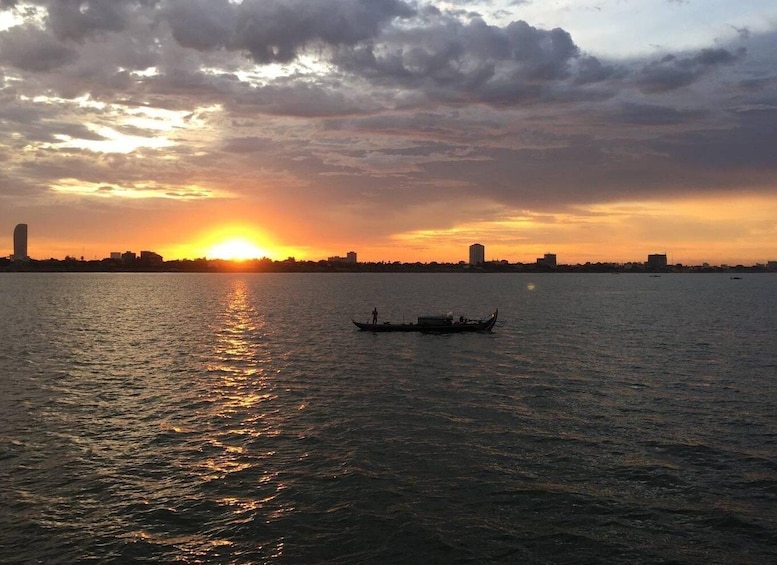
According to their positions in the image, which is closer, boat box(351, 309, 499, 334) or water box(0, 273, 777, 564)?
water box(0, 273, 777, 564)

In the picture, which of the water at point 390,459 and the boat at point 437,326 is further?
the boat at point 437,326

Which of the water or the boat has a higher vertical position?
the boat

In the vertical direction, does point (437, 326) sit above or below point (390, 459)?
above

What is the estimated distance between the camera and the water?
2147cm

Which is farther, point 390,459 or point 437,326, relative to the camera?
point 437,326

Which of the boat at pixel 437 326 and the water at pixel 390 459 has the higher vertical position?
the boat at pixel 437 326

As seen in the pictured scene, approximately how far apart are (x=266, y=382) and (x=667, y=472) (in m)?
33.8

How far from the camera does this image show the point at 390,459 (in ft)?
98.3

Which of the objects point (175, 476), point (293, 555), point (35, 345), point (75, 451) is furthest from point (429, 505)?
point (35, 345)

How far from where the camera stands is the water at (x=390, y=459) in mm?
21469

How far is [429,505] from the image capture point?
24312 mm

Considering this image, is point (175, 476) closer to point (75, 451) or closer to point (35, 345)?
point (75, 451)

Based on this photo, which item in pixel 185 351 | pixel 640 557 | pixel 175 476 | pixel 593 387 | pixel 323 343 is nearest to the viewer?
pixel 640 557

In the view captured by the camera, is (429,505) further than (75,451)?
No
